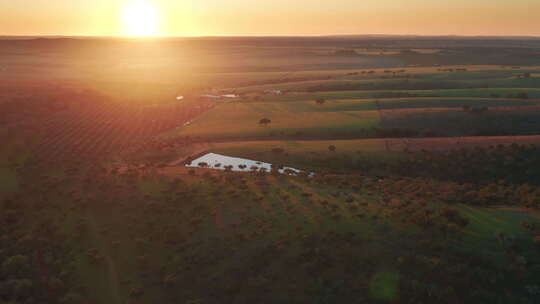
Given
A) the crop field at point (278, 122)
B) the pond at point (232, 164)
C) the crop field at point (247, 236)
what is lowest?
the crop field at point (247, 236)

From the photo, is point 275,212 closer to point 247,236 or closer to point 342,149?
point 247,236

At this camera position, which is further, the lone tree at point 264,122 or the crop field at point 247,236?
the lone tree at point 264,122

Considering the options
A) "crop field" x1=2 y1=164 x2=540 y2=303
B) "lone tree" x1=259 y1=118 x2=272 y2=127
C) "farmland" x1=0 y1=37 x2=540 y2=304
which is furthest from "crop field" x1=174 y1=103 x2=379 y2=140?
"crop field" x1=2 y1=164 x2=540 y2=303

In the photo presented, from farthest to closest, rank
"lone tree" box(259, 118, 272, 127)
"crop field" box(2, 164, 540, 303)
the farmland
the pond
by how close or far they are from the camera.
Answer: "lone tree" box(259, 118, 272, 127), the pond, "crop field" box(2, 164, 540, 303), the farmland

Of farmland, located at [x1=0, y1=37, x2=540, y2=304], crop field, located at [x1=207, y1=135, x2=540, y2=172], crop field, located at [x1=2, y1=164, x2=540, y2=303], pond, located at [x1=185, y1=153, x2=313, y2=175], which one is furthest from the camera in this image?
crop field, located at [x1=207, y1=135, x2=540, y2=172]

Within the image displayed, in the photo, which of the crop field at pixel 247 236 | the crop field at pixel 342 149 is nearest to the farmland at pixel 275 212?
the crop field at pixel 247 236

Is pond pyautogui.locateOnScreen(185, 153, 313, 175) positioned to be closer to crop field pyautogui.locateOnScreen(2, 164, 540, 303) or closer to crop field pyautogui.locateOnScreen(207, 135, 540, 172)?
crop field pyautogui.locateOnScreen(207, 135, 540, 172)

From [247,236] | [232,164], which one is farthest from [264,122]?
[247,236]

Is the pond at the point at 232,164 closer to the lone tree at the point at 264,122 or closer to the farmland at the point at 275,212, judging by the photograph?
the farmland at the point at 275,212

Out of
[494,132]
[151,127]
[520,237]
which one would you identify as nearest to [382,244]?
[520,237]
